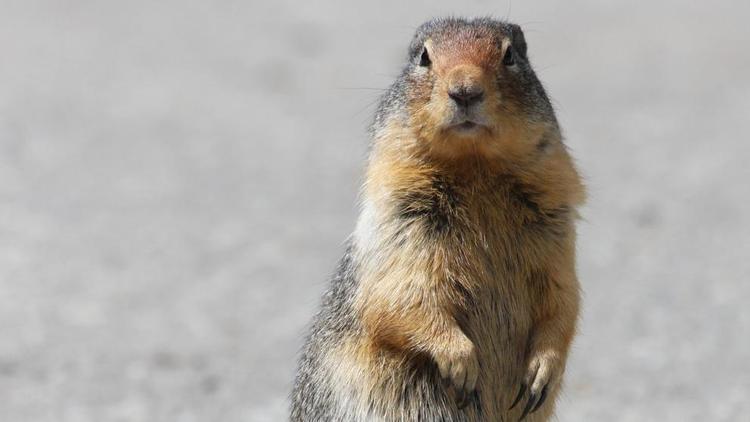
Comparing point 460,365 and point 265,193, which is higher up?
point 265,193

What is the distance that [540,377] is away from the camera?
202 inches

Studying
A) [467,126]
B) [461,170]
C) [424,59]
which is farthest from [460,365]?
[424,59]

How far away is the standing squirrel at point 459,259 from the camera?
5020mm

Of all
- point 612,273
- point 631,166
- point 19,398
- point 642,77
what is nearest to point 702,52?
point 642,77

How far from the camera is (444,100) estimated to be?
4.86 m

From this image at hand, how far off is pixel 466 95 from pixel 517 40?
2.69 ft

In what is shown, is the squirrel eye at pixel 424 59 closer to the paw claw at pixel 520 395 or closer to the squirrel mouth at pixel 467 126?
the squirrel mouth at pixel 467 126

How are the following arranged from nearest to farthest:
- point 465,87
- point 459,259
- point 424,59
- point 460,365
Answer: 1. point 465,87
2. point 460,365
3. point 459,259
4. point 424,59

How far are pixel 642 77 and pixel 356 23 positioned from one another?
12.0 ft

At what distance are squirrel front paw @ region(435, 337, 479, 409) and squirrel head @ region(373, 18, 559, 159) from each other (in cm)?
72

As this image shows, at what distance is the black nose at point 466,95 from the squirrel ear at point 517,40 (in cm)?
69

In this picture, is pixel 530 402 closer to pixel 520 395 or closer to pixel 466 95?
pixel 520 395

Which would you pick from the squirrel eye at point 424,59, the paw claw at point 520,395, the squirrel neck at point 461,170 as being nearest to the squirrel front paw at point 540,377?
the paw claw at point 520,395

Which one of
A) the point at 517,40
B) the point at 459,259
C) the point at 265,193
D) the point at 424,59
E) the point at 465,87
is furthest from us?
the point at 265,193
